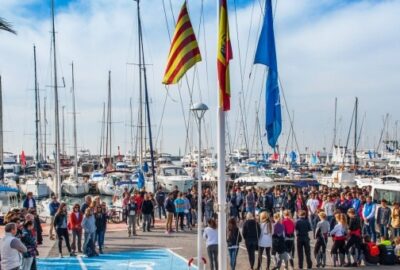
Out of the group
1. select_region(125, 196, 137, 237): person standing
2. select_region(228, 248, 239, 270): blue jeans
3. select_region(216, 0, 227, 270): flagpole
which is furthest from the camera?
select_region(125, 196, 137, 237): person standing

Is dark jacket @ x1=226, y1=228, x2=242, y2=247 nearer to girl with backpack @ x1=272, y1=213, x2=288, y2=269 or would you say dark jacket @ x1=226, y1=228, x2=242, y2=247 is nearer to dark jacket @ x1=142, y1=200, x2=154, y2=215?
girl with backpack @ x1=272, y1=213, x2=288, y2=269

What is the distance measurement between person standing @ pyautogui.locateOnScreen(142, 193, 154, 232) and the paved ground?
340 millimetres

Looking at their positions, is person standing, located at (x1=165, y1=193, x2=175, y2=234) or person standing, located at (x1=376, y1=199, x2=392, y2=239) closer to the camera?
person standing, located at (x1=376, y1=199, x2=392, y2=239)

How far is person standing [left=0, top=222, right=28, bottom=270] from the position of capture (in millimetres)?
9281

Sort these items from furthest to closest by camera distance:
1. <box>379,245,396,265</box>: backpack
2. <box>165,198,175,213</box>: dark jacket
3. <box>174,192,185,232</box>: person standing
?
<box>174,192,185,232</box>: person standing < <box>165,198,175,213</box>: dark jacket < <box>379,245,396,265</box>: backpack

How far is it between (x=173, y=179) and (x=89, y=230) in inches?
1279

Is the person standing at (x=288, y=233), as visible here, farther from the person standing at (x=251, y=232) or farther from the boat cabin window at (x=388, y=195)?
the boat cabin window at (x=388, y=195)

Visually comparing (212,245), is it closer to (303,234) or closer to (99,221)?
(303,234)

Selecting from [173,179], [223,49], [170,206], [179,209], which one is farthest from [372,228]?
[173,179]

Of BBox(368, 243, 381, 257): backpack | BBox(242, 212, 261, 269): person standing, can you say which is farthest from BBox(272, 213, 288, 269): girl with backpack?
BBox(368, 243, 381, 257): backpack

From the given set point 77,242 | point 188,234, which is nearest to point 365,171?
point 188,234

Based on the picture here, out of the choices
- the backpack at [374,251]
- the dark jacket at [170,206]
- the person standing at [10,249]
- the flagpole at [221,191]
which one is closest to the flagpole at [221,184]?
the flagpole at [221,191]

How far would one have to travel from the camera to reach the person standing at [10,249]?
9.28m

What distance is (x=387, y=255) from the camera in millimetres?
14195
